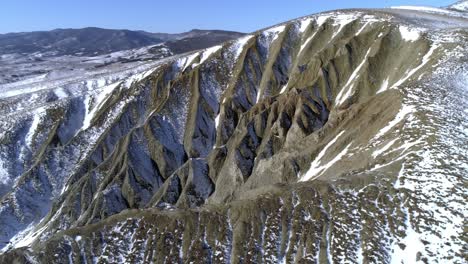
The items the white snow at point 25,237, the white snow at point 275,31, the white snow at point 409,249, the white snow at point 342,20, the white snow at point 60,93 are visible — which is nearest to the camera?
the white snow at point 409,249

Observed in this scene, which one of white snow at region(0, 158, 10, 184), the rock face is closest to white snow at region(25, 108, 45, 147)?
the rock face

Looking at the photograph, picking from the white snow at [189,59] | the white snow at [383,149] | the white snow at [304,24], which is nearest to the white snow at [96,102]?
the white snow at [189,59]

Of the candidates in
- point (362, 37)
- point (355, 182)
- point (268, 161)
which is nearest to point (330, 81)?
point (362, 37)

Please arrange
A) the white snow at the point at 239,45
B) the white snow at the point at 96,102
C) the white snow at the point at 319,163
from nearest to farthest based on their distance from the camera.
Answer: the white snow at the point at 319,163, the white snow at the point at 239,45, the white snow at the point at 96,102

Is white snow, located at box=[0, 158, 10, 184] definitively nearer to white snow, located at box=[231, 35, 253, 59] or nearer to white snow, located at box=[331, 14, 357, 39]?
white snow, located at box=[231, 35, 253, 59]

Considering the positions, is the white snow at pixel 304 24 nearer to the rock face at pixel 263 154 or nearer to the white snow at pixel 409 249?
the rock face at pixel 263 154

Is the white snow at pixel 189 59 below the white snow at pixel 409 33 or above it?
below

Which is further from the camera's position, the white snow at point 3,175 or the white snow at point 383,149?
the white snow at point 3,175
